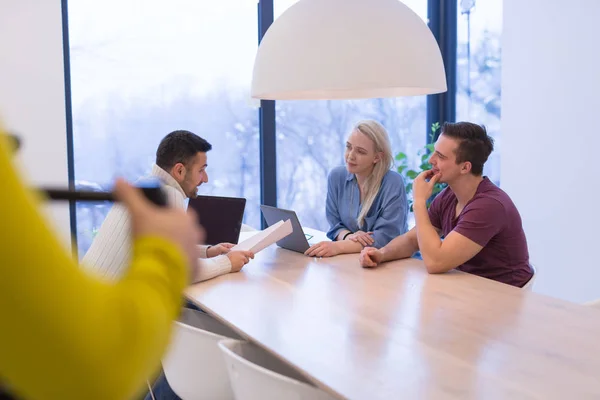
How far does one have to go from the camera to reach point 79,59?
174 inches

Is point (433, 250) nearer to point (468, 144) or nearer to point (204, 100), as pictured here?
point (468, 144)

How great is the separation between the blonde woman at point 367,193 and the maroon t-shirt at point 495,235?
60 centimetres

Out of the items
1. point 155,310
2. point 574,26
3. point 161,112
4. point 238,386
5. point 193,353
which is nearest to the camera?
point 155,310

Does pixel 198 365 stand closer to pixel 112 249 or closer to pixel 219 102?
pixel 112 249

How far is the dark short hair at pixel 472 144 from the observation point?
119 inches

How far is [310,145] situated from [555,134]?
1.82m

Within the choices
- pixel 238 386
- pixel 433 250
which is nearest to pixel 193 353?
pixel 238 386

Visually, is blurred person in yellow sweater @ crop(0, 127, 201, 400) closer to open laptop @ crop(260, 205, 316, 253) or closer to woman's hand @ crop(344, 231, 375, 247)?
open laptop @ crop(260, 205, 316, 253)

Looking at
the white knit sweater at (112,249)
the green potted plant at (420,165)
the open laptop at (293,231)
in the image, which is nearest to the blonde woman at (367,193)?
the open laptop at (293,231)

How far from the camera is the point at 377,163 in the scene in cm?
379

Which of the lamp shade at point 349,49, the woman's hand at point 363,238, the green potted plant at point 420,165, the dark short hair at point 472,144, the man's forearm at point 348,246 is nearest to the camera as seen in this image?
the lamp shade at point 349,49

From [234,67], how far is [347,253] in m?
2.17

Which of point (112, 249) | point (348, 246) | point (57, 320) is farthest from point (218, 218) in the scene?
point (57, 320)

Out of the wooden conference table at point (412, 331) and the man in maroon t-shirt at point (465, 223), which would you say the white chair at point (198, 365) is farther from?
the man in maroon t-shirt at point (465, 223)
